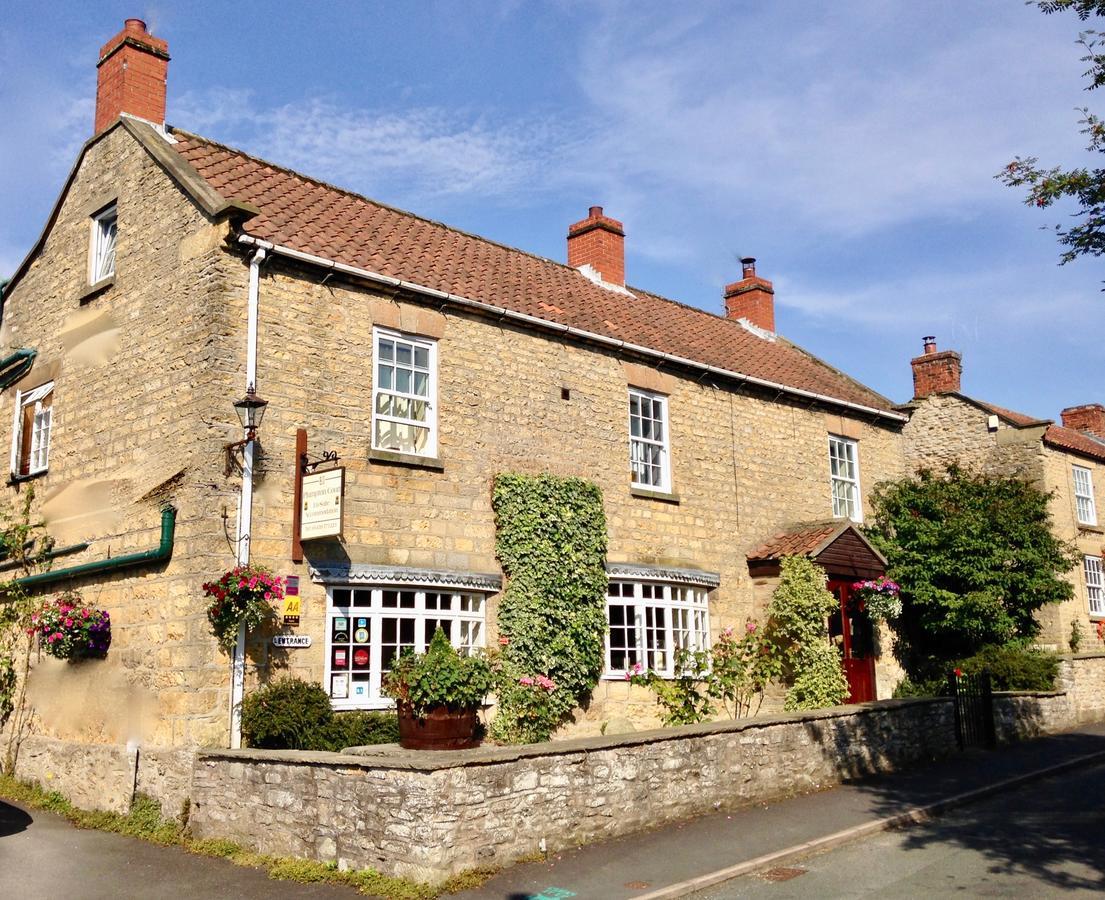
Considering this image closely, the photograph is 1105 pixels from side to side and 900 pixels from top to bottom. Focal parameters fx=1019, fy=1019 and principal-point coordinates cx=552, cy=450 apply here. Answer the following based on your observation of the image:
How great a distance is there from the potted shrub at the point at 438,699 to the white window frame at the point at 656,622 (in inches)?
214

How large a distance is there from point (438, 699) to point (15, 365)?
33.2 feet

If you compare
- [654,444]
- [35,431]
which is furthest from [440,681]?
[35,431]

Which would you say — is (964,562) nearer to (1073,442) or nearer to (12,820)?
(1073,442)

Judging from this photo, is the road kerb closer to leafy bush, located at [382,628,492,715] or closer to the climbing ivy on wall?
leafy bush, located at [382,628,492,715]

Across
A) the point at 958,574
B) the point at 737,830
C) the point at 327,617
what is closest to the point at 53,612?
the point at 327,617

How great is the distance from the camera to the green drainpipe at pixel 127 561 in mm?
11719

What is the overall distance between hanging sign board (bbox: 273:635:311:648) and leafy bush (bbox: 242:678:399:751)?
0.39 m

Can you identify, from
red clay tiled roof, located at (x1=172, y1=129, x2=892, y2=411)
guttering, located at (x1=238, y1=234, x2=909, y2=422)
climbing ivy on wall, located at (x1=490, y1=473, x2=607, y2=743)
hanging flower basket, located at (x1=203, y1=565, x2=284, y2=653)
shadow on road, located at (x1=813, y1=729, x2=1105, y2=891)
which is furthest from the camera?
red clay tiled roof, located at (x1=172, y1=129, x2=892, y2=411)

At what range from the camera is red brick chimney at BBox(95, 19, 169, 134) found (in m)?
14.9

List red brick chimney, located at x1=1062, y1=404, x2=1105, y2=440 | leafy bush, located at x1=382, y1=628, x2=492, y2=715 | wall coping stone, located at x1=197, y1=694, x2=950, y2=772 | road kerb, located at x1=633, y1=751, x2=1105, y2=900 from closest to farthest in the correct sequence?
1. road kerb, located at x1=633, y1=751, x2=1105, y2=900
2. wall coping stone, located at x1=197, y1=694, x2=950, y2=772
3. leafy bush, located at x1=382, y1=628, x2=492, y2=715
4. red brick chimney, located at x1=1062, y1=404, x2=1105, y2=440

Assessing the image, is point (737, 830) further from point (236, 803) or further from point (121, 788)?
point (121, 788)

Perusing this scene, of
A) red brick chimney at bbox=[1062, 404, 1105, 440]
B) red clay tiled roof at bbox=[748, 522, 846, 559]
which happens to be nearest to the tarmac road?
red clay tiled roof at bbox=[748, 522, 846, 559]

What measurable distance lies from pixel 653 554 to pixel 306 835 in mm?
8319

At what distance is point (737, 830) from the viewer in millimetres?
10484
